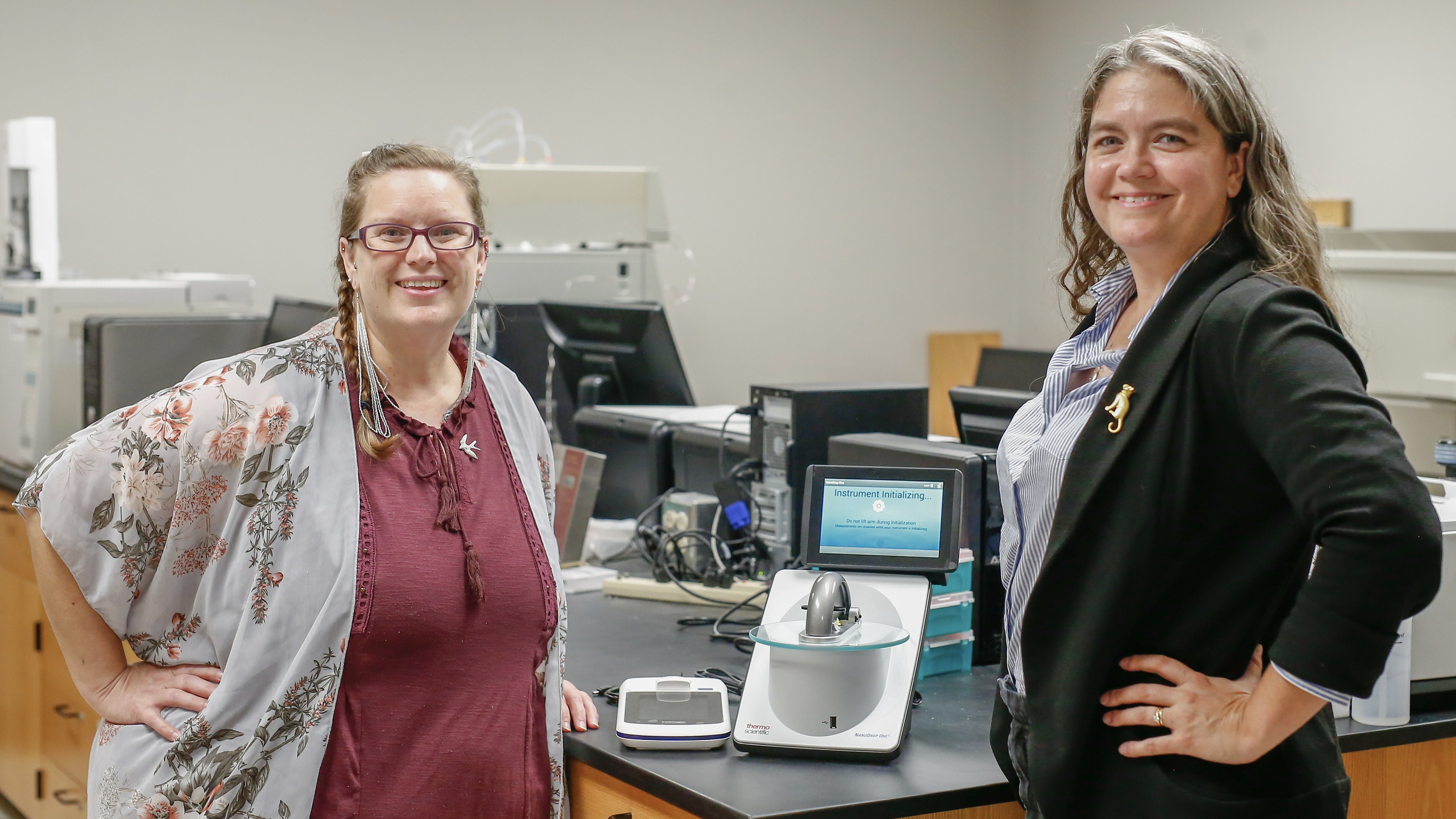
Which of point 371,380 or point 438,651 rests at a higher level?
point 371,380

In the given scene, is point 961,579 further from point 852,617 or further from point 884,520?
point 852,617

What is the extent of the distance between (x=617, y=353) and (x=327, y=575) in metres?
1.71

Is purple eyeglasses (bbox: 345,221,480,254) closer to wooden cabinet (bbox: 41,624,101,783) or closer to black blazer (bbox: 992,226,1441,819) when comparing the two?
black blazer (bbox: 992,226,1441,819)

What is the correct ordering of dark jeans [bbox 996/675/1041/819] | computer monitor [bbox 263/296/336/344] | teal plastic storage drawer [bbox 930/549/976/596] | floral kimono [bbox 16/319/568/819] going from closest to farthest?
dark jeans [bbox 996/675/1041/819]
floral kimono [bbox 16/319/568/819]
teal plastic storage drawer [bbox 930/549/976/596]
computer monitor [bbox 263/296/336/344]

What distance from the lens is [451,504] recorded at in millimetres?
1465

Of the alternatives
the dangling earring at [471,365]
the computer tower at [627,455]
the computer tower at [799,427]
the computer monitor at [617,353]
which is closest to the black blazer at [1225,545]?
the dangling earring at [471,365]

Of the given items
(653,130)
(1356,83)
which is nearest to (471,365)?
(653,130)

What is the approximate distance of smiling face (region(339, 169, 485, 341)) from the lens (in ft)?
4.82

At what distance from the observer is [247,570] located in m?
1.38

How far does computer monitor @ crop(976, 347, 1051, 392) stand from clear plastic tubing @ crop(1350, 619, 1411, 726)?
1.69 m

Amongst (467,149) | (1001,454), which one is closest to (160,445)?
(1001,454)

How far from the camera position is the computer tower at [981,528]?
182cm

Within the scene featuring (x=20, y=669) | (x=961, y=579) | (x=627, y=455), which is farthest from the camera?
(x=20, y=669)

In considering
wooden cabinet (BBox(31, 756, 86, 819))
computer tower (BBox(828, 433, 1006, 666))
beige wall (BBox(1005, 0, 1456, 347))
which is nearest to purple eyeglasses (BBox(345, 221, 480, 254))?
computer tower (BBox(828, 433, 1006, 666))
